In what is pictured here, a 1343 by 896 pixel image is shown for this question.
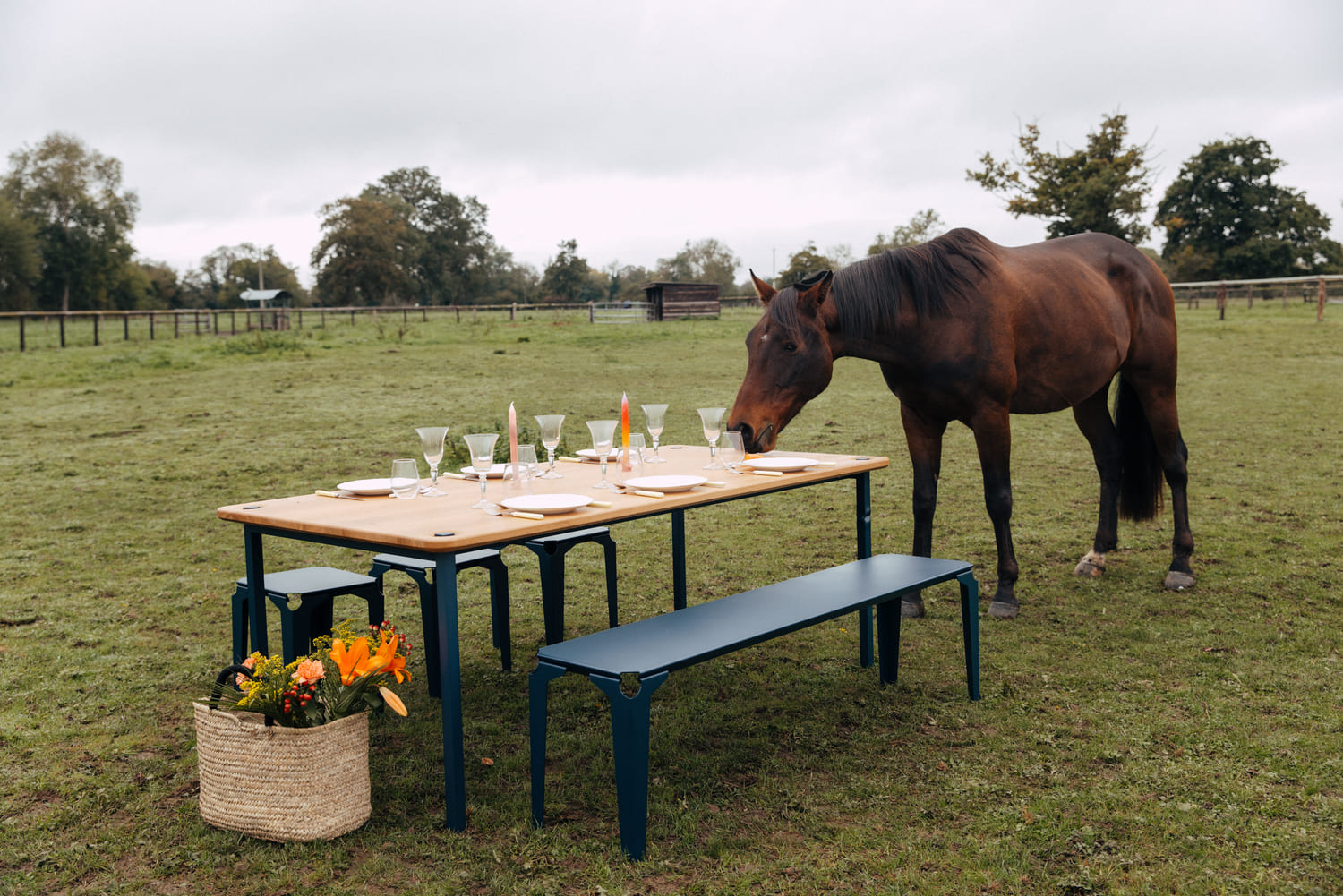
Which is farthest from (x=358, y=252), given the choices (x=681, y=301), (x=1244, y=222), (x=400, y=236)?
(x=1244, y=222)

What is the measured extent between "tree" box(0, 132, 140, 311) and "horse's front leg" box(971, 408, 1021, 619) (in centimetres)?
5775

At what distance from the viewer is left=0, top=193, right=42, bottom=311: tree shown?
152 feet

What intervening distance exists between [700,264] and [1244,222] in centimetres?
4529

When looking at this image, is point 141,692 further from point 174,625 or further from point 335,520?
point 335,520

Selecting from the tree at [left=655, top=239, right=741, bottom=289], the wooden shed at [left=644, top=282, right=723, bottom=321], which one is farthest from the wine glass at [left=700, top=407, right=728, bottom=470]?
the tree at [left=655, top=239, right=741, bottom=289]

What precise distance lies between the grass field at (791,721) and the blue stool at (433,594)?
143 mm

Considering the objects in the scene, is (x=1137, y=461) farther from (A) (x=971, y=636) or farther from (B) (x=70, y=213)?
(B) (x=70, y=213)

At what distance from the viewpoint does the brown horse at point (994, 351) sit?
404cm

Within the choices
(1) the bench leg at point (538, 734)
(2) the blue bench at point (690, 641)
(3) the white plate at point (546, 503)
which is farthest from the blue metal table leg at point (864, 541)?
(1) the bench leg at point (538, 734)

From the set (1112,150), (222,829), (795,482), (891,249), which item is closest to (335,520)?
(222,829)

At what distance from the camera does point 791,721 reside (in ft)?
11.6

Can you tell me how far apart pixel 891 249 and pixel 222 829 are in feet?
12.1

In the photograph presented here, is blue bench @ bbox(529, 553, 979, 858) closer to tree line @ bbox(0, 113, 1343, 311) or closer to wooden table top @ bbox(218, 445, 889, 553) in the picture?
wooden table top @ bbox(218, 445, 889, 553)

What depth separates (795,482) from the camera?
Result: 351 centimetres
